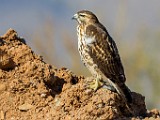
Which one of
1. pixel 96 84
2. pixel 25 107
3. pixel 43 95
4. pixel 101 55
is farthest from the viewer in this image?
pixel 101 55

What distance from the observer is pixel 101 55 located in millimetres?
9156

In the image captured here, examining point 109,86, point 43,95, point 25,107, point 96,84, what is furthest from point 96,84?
point 25,107

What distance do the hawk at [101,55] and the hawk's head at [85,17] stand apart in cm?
16

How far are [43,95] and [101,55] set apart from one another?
1.66m

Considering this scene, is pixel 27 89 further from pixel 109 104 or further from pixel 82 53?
pixel 82 53

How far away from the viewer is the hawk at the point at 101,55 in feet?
29.6

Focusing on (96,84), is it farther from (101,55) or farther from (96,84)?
(101,55)

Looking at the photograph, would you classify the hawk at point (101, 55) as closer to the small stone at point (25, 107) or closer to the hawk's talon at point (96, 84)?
the hawk's talon at point (96, 84)

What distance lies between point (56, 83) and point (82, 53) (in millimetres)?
1316

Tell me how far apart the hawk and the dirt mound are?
722 millimetres

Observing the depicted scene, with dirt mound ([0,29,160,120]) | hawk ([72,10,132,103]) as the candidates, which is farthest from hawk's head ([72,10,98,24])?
dirt mound ([0,29,160,120])

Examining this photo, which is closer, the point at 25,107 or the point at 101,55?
the point at 25,107

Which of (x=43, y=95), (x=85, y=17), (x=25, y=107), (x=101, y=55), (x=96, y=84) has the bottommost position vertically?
(x=25, y=107)

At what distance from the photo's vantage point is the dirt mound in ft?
24.8
